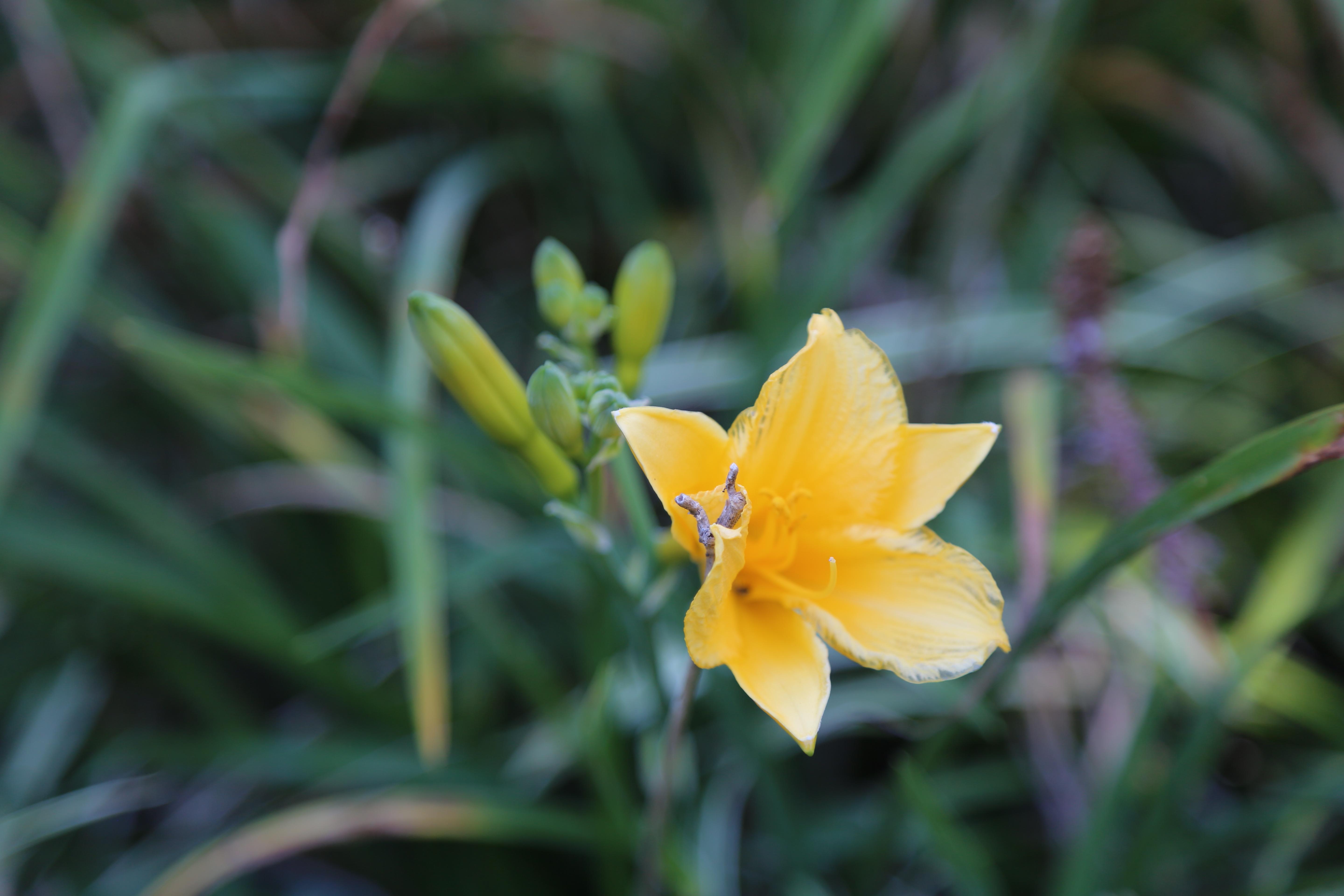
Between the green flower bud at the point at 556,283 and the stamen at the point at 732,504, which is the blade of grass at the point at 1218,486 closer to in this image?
the stamen at the point at 732,504

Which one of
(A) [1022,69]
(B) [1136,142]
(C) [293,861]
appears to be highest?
(A) [1022,69]

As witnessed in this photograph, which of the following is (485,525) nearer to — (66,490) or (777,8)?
(66,490)

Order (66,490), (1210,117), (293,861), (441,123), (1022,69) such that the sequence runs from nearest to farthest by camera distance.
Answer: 1. (293,861)
2. (1022,69)
3. (66,490)
4. (1210,117)
5. (441,123)

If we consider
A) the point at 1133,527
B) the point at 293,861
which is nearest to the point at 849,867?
the point at 1133,527

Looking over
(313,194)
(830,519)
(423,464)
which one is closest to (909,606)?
(830,519)

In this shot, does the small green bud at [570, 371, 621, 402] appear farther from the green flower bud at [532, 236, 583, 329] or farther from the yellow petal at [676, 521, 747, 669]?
the yellow petal at [676, 521, 747, 669]

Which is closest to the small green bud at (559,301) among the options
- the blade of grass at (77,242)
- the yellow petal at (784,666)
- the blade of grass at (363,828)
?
the yellow petal at (784,666)
